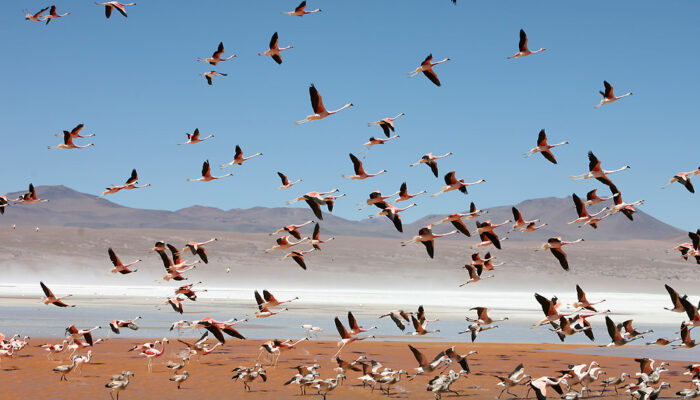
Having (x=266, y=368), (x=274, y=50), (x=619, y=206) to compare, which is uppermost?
(x=274, y=50)

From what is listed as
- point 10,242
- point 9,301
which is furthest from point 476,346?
point 10,242

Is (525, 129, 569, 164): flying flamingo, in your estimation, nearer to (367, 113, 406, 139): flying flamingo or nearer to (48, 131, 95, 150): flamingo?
(367, 113, 406, 139): flying flamingo

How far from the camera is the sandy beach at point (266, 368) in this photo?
18438mm

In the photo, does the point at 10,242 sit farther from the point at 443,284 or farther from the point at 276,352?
the point at 276,352

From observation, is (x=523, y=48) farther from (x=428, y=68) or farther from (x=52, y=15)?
(x=52, y=15)

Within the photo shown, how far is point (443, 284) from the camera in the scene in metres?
91.9

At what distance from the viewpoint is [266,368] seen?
22172mm

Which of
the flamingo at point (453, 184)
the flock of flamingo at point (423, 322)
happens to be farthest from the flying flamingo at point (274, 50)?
the flamingo at point (453, 184)

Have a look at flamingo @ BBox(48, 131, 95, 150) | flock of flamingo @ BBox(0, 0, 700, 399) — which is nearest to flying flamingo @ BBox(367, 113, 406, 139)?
flock of flamingo @ BBox(0, 0, 700, 399)

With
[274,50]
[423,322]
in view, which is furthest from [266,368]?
[274,50]

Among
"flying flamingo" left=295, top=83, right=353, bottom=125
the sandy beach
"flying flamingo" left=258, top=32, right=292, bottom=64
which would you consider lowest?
the sandy beach

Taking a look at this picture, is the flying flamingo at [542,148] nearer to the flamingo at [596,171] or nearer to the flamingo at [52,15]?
the flamingo at [596,171]

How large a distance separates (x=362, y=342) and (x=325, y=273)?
2519 inches

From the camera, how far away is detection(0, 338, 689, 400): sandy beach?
1844 cm
